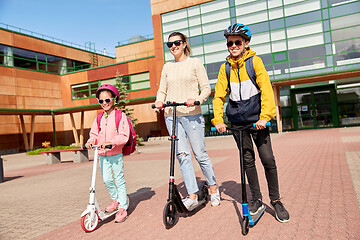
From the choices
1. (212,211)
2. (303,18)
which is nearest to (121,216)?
(212,211)

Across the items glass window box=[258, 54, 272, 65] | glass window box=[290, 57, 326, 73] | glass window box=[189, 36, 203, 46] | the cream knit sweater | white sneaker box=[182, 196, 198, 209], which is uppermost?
glass window box=[189, 36, 203, 46]

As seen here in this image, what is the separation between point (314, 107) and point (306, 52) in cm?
509

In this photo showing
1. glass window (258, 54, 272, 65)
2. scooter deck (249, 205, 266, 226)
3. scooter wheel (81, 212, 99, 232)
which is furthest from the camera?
glass window (258, 54, 272, 65)

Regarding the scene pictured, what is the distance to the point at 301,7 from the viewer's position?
22.3m

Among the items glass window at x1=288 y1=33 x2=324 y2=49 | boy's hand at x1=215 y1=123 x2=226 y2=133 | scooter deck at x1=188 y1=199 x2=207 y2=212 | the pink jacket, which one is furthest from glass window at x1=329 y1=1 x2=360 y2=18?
the pink jacket

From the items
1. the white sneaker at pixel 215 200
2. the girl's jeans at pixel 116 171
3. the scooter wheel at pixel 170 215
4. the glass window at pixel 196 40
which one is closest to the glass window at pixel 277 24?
the glass window at pixel 196 40

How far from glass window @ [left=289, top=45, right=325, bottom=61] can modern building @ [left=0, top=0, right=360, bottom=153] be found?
7cm

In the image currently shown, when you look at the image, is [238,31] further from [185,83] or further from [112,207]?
[112,207]

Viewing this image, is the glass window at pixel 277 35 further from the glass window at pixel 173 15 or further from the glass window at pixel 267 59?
the glass window at pixel 173 15

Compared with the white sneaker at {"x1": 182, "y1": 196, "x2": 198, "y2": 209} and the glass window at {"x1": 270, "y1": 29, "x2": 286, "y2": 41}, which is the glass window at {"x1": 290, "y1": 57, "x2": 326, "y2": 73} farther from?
the white sneaker at {"x1": 182, "y1": 196, "x2": 198, "y2": 209}

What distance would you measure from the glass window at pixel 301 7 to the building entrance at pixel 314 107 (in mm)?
6463

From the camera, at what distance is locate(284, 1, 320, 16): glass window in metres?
22.0

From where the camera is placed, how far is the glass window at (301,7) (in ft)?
72.2

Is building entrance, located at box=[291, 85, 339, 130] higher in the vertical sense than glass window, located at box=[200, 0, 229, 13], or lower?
lower
